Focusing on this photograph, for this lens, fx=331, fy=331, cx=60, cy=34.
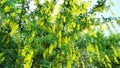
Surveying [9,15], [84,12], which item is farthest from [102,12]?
[9,15]

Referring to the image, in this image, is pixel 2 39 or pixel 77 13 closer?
pixel 77 13

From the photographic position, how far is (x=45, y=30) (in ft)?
24.9

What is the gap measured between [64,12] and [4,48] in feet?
6.36

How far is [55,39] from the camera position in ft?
24.1

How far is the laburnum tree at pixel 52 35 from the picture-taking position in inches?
287

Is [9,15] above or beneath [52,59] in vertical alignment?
above

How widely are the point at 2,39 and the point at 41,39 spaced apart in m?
1.43

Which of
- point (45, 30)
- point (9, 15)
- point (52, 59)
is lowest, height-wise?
point (52, 59)

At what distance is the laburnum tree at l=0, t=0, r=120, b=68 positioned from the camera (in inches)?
287

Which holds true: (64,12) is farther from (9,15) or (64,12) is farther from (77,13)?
(9,15)

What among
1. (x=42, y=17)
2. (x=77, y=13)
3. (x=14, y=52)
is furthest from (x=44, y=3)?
(x=14, y=52)

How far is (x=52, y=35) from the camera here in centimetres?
744

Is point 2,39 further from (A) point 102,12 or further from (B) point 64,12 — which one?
(A) point 102,12

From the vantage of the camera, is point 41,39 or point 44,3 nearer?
point 41,39
